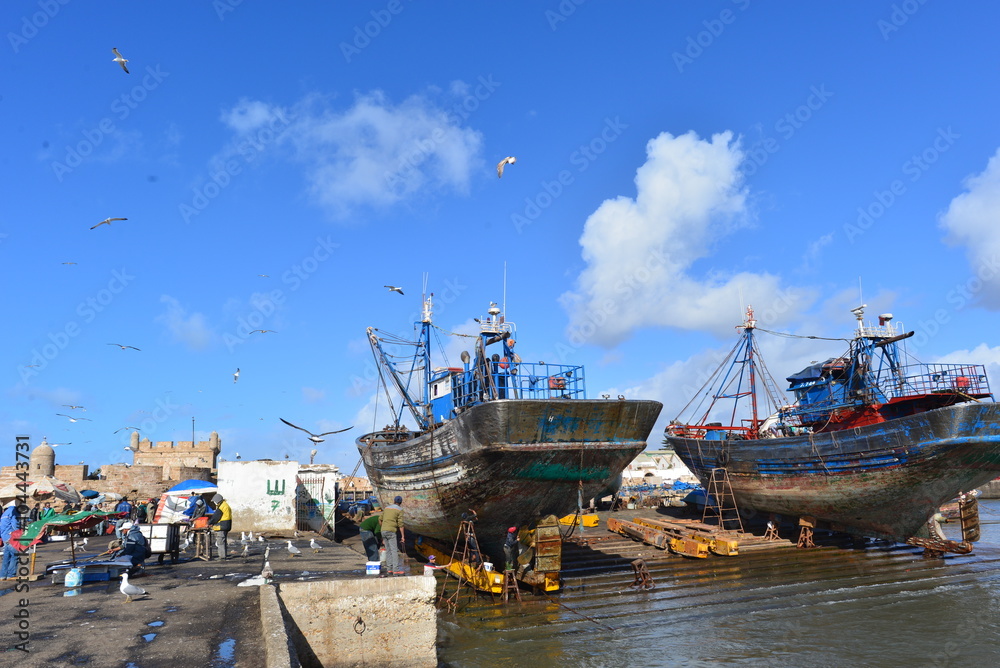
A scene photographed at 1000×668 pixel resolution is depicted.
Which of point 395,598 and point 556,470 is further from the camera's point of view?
point 556,470

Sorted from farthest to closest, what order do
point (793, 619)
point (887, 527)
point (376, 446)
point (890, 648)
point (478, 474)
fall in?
point (376, 446)
point (887, 527)
point (478, 474)
point (793, 619)
point (890, 648)

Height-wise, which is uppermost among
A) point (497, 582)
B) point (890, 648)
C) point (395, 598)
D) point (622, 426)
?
point (622, 426)

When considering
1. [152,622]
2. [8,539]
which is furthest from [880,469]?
[8,539]

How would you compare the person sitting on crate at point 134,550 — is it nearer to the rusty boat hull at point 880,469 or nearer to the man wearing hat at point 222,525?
the man wearing hat at point 222,525

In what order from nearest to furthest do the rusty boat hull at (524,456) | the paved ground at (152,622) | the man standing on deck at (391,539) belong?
the paved ground at (152,622) → the man standing on deck at (391,539) → the rusty boat hull at (524,456)

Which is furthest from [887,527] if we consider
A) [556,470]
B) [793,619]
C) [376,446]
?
[376,446]

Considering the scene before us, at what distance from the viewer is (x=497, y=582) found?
14.6m

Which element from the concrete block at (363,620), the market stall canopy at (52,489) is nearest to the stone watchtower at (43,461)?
the market stall canopy at (52,489)

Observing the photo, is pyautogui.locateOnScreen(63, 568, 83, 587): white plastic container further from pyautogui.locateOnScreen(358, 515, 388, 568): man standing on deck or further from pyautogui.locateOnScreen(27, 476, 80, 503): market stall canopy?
pyautogui.locateOnScreen(27, 476, 80, 503): market stall canopy

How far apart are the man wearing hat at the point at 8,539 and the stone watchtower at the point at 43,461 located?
3130 centimetres

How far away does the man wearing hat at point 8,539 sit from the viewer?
36.7 ft

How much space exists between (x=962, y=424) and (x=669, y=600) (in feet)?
37.1

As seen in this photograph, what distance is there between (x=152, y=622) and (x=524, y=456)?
28.7ft

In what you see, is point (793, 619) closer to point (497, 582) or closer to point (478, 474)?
point (497, 582)
